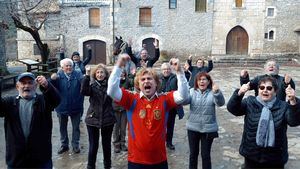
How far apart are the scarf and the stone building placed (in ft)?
72.2

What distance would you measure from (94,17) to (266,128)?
23.0 meters

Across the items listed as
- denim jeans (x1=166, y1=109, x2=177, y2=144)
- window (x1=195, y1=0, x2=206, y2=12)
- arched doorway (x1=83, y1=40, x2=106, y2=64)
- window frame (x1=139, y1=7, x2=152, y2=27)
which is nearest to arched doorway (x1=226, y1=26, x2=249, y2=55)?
window (x1=195, y1=0, x2=206, y2=12)

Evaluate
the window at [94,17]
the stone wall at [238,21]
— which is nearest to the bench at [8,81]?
the window at [94,17]

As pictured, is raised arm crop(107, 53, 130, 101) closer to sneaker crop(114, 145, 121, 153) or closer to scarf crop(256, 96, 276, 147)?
scarf crop(256, 96, 276, 147)

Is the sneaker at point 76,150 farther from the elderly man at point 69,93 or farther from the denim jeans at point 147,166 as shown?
the denim jeans at point 147,166

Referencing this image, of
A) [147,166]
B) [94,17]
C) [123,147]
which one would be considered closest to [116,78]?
[147,166]

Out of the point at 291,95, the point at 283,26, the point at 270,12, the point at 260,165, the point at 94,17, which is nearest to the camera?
the point at 291,95

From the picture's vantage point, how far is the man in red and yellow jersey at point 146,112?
3580 mm

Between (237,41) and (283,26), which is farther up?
(283,26)

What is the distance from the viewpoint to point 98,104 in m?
5.21

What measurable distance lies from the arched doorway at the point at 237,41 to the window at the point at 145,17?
6.48 meters

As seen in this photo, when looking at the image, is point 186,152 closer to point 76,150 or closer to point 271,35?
point 76,150

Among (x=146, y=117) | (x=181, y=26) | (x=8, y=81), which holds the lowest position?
(x=8, y=81)

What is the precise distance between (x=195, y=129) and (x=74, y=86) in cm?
254
